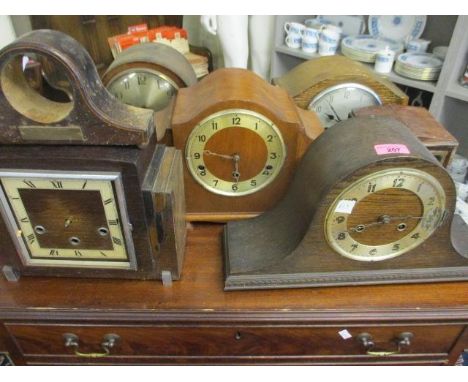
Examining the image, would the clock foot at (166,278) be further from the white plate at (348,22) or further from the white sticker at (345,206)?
the white plate at (348,22)

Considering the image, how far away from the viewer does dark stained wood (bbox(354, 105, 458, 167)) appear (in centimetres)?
87

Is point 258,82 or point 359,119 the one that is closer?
point 359,119

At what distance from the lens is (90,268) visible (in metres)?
0.80

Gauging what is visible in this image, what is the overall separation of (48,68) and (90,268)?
2.61 feet

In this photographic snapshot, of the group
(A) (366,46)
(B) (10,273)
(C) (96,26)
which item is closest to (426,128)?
(A) (366,46)

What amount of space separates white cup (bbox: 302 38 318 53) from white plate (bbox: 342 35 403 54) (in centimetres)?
11

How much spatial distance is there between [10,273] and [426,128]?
3.32 feet

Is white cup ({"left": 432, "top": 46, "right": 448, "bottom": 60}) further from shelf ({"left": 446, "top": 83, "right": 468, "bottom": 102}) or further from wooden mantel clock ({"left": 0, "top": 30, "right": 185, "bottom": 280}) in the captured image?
wooden mantel clock ({"left": 0, "top": 30, "right": 185, "bottom": 280})

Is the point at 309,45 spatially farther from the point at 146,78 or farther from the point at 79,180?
the point at 79,180

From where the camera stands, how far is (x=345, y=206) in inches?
28.5

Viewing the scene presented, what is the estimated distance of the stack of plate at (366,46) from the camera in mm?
1333

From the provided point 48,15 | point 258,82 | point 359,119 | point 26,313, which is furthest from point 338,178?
point 48,15

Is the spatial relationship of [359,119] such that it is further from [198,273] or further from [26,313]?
[26,313]

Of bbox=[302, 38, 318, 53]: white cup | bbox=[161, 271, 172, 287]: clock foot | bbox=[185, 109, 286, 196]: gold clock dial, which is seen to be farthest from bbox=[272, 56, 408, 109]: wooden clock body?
bbox=[161, 271, 172, 287]: clock foot
